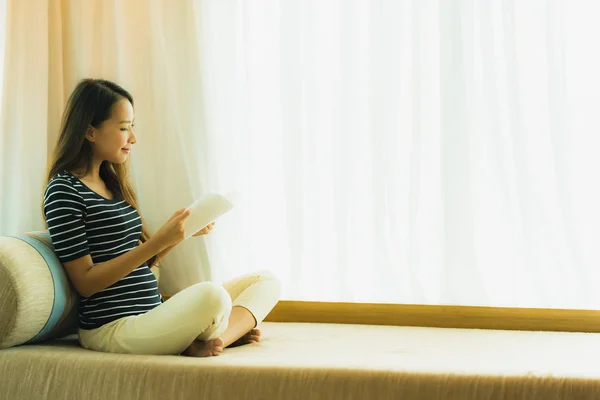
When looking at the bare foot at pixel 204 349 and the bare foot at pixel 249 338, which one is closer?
the bare foot at pixel 204 349

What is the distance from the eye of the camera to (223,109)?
1.99 meters

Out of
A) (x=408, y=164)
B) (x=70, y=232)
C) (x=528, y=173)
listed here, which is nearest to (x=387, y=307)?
(x=408, y=164)

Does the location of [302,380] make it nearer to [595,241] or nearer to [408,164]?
[408,164]

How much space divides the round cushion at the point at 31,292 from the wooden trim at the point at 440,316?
675 millimetres

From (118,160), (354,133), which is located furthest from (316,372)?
(354,133)

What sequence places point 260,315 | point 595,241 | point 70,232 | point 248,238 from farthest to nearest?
point 248,238
point 595,241
point 260,315
point 70,232

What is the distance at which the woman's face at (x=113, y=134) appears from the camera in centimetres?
161

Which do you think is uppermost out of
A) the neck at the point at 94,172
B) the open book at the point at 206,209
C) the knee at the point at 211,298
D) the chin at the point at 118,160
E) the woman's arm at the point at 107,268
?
the chin at the point at 118,160

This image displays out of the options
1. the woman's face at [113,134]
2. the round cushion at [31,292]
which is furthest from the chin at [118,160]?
the round cushion at [31,292]

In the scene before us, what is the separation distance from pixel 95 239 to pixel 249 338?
0.43m

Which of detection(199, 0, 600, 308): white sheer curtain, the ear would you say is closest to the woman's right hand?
the ear

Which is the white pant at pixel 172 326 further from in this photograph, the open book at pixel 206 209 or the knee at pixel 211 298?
the open book at pixel 206 209

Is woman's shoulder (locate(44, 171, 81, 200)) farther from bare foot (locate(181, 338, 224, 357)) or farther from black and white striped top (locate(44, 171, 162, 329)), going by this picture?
bare foot (locate(181, 338, 224, 357))

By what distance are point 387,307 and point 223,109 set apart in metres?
0.74
